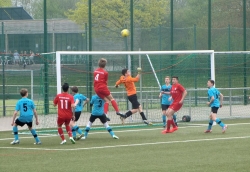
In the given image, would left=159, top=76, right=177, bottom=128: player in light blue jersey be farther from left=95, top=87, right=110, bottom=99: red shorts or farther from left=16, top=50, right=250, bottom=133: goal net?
left=95, top=87, right=110, bottom=99: red shorts

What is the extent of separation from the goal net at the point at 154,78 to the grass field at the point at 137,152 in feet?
11.4

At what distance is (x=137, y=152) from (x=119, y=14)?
1661cm

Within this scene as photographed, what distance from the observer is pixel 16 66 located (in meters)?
26.9

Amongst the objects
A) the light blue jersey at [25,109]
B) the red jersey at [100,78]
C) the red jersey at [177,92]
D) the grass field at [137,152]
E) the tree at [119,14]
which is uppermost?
the tree at [119,14]

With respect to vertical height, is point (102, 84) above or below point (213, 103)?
above

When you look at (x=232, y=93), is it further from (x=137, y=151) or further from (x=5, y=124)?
(x=137, y=151)

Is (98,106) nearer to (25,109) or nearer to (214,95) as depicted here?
(25,109)

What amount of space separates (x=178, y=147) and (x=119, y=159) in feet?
7.86

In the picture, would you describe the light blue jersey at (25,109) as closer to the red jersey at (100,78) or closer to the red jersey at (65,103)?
the red jersey at (65,103)

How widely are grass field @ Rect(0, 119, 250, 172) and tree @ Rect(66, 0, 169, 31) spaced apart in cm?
1063

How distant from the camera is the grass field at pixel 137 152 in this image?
41.0ft

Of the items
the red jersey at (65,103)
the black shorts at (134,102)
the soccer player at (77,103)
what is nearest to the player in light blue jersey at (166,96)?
the black shorts at (134,102)

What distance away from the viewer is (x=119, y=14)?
101ft

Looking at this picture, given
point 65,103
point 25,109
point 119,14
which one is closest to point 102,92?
point 65,103
